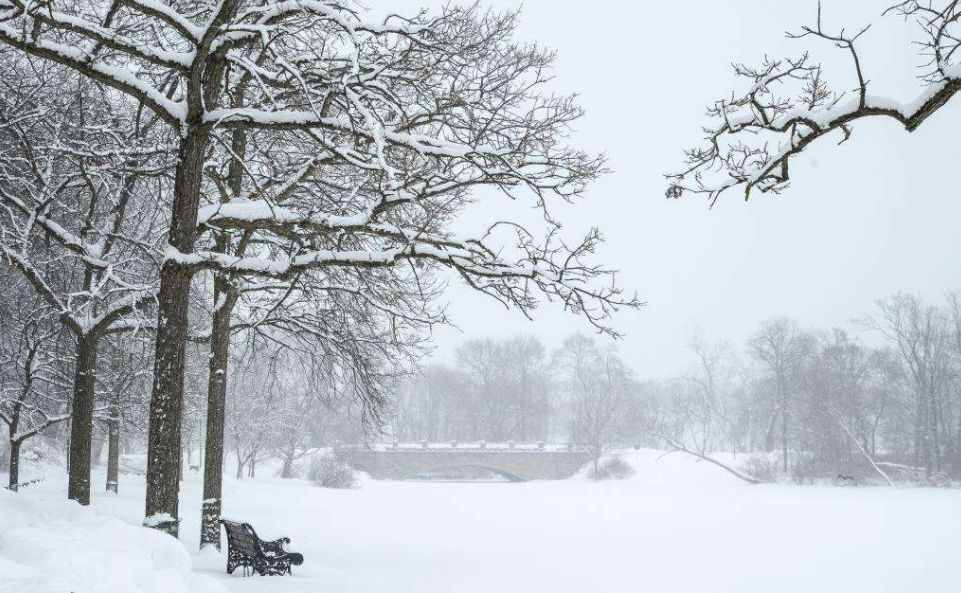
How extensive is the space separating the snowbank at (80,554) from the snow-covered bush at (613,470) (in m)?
46.6

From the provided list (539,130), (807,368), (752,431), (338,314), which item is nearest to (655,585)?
(338,314)

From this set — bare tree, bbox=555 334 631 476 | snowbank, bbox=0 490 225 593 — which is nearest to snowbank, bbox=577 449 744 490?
bare tree, bbox=555 334 631 476

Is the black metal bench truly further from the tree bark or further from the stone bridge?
the stone bridge

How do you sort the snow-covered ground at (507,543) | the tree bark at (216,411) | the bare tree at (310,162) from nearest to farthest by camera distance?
the snow-covered ground at (507,543)
the bare tree at (310,162)
the tree bark at (216,411)

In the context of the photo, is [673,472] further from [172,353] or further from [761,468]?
[172,353]

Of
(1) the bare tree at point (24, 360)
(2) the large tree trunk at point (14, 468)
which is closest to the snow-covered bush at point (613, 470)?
(1) the bare tree at point (24, 360)

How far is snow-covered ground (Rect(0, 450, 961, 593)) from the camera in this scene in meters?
5.42

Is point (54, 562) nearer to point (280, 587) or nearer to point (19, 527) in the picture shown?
point (19, 527)

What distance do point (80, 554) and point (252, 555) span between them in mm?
5196

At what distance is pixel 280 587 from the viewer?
28.3 feet

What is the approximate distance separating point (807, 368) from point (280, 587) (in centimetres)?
4729

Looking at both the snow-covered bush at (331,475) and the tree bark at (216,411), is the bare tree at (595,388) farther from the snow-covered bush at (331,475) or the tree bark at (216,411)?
the tree bark at (216,411)

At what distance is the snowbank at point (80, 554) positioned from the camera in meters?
4.35

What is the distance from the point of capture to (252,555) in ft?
31.9
